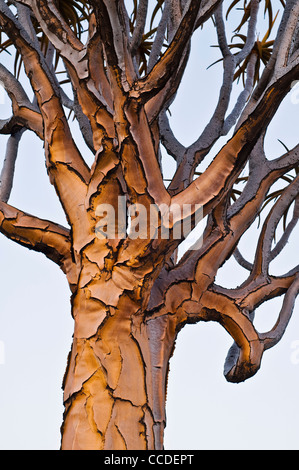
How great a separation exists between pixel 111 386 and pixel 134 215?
71cm

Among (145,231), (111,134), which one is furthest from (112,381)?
(111,134)

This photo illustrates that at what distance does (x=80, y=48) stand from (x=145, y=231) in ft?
3.58

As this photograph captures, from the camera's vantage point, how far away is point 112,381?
2031 mm

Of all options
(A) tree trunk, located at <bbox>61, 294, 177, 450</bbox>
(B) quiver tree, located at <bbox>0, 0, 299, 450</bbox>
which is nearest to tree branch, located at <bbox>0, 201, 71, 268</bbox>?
(B) quiver tree, located at <bbox>0, 0, 299, 450</bbox>

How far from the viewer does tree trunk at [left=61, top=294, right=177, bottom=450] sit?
1965 millimetres

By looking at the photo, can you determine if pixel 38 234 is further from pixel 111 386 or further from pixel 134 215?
pixel 111 386

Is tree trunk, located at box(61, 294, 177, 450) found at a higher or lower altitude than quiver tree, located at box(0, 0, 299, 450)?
lower

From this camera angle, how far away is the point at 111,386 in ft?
6.63

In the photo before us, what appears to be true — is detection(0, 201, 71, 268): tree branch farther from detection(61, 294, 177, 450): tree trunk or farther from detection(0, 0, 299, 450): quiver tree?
detection(61, 294, 177, 450): tree trunk

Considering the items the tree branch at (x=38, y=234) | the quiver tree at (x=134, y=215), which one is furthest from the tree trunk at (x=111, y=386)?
the tree branch at (x=38, y=234)

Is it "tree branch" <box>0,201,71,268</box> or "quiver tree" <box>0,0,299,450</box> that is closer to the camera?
"quiver tree" <box>0,0,299,450</box>

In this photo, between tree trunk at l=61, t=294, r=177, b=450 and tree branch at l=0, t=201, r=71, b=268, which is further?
tree branch at l=0, t=201, r=71, b=268

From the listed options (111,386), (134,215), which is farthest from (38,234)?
(111,386)

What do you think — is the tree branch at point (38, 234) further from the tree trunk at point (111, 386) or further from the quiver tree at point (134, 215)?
the tree trunk at point (111, 386)
